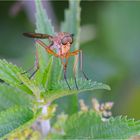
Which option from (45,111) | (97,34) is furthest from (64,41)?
(97,34)

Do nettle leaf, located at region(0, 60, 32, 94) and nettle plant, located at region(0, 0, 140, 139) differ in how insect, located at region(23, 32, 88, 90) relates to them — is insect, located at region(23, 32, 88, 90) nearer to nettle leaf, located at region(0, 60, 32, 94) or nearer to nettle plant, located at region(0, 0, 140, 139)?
nettle plant, located at region(0, 0, 140, 139)

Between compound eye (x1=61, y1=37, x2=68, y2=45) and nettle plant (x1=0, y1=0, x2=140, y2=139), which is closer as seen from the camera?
nettle plant (x1=0, y1=0, x2=140, y2=139)

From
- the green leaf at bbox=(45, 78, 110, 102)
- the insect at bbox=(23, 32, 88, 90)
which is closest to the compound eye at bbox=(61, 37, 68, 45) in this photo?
the insect at bbox=(23, 32, 88, 90)

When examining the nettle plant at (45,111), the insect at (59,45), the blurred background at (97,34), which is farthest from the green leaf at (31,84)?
the blurred background at (97,34)

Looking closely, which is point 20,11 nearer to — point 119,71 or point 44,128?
point 119,71

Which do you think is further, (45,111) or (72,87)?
(45,111)

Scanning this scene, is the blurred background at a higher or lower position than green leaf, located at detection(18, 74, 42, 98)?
higher

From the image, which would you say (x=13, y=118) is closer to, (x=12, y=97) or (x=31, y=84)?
(x=31, y=84)
